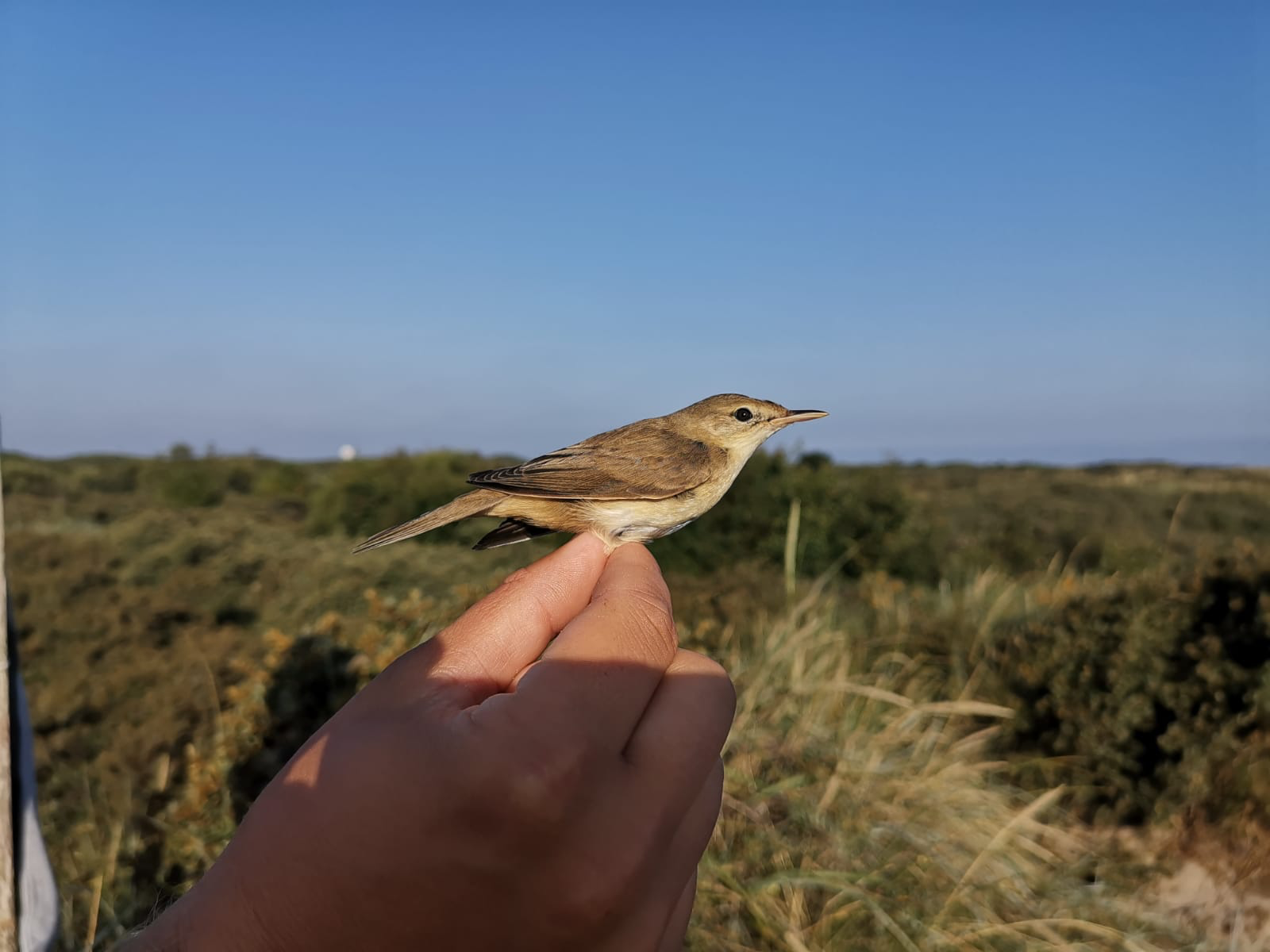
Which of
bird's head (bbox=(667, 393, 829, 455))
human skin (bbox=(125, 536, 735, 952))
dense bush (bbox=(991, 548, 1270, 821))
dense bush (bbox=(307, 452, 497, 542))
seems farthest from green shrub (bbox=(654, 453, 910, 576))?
human skin (bbox=(125, 536, 735, 952))

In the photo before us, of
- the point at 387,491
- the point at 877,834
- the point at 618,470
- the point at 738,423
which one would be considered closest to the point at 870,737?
the point at 877,834

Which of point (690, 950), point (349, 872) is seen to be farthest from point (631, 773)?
point (690, 950)

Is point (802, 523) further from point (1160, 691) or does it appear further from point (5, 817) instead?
point (5, 817)

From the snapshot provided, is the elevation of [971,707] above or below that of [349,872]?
below

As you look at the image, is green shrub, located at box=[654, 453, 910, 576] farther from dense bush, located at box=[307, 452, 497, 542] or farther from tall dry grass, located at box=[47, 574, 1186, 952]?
tall dry grass, located at box=[47, 574, 1186, 952]

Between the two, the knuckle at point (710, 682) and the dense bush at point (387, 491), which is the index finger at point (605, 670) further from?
the dense bush at point (387, 491)

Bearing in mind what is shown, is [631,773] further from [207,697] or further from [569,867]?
[207,697]

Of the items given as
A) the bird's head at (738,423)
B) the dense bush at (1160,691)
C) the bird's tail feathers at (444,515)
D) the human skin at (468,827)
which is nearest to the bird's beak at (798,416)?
the bird's head at (738,423)
